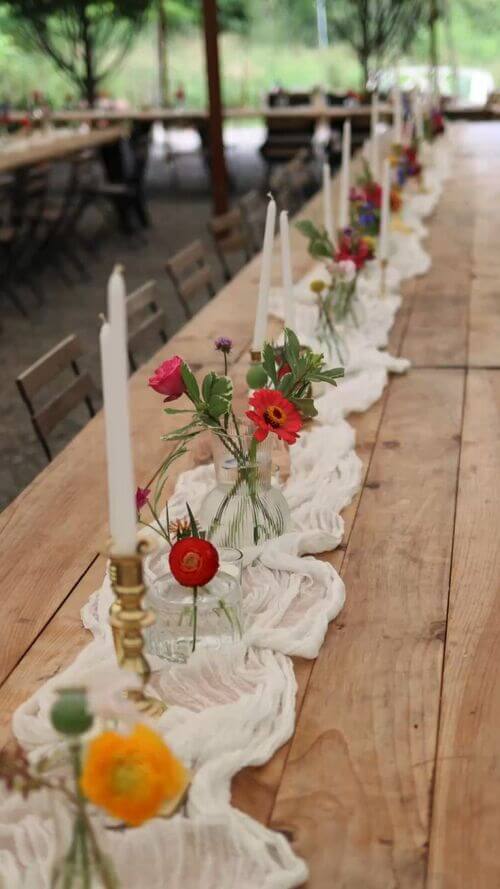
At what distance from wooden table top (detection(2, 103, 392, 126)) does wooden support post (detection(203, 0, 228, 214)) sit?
1.59 m

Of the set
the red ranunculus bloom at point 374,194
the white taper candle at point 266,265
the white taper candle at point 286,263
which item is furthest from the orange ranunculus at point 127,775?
the red ranunculus bloom at point 374,194

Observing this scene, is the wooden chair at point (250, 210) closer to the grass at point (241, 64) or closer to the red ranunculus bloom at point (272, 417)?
the red ranunculus bloom at point (272, 417)

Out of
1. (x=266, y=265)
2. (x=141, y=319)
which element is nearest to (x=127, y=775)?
(x=266, y=265)

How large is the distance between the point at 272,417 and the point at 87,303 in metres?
4.48

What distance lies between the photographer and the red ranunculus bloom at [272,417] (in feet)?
4.44

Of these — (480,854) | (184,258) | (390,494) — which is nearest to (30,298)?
(184,258)

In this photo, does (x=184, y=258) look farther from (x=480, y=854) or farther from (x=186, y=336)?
(x=480, y=854)

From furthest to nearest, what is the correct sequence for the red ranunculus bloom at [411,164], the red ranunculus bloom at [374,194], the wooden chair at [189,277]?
the red ranunculus bloom at [411,164]
the wooden chair at [189,277]
the red ranunculus bloom at [374,194]

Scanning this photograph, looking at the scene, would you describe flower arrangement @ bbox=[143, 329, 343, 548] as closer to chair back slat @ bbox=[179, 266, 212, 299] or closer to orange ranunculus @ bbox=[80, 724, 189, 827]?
orange ranunculus @ bbox=[80, 724, 189, 827]

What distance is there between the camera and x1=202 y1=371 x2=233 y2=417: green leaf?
53.7 inches

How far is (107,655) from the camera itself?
1234 mm

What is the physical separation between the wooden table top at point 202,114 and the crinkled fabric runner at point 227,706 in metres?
6.98

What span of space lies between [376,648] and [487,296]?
180 cm

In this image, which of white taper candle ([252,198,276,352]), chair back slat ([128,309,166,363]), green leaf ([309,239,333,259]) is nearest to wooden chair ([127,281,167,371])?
chair back slat ([128,309,166,363])
